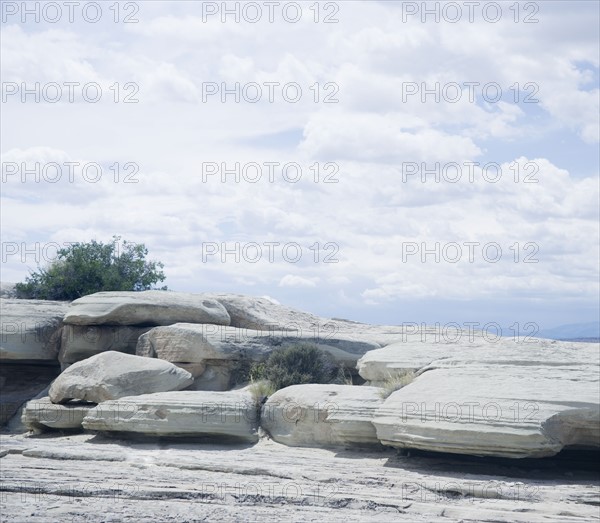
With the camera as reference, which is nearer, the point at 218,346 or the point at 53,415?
the point at 53,415

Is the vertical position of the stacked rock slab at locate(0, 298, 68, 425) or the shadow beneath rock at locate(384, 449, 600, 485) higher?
the stacked rock slab at locate(0, 298, 68, 425)

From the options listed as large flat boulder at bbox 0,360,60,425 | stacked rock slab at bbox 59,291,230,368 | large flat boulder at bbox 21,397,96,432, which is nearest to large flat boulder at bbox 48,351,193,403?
large flat boulder at bbox 21,397,96,432

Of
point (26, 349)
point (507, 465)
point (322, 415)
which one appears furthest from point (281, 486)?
point (26, 349)

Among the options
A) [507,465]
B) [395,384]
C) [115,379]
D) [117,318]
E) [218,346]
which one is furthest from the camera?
[117,318]

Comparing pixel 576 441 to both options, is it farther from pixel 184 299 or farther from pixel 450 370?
pixel 184 299

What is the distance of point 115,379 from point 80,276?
8.78 metres

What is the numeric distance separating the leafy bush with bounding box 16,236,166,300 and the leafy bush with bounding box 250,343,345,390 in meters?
7.78

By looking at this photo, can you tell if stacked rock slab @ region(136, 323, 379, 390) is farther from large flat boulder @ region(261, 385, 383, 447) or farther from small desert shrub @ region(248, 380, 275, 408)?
large flat boulder @ region(261, 385, 383, 447)

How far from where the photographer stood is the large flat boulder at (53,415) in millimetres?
17328

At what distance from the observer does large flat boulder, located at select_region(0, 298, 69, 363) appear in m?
20.5

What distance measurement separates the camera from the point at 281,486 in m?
12.9

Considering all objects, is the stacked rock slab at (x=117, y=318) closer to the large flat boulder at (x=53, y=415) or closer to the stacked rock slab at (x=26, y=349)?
the stacked rock slab at (x=26, y=349)

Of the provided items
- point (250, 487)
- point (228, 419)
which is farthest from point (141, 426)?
point (250, 487)

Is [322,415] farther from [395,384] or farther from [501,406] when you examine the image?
[501,406]
